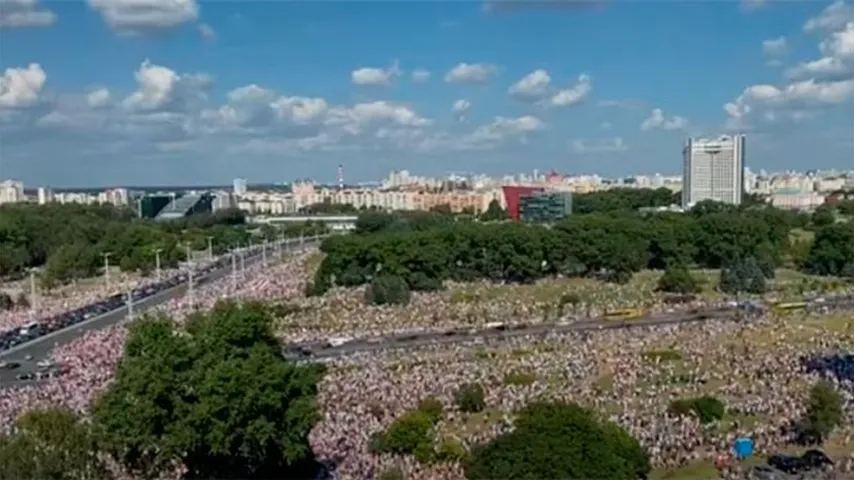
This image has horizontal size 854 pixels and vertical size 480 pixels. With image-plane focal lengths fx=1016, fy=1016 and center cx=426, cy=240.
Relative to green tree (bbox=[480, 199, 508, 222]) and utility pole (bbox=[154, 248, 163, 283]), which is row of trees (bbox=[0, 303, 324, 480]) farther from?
green tree (bbox=[480, 199, 508, 222])

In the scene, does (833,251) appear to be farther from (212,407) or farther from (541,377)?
(212,407)

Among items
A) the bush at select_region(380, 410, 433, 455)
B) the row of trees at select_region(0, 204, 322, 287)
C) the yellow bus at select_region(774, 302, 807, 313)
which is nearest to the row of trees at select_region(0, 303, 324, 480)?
the bush at select_region(380, 410, 433, 455)

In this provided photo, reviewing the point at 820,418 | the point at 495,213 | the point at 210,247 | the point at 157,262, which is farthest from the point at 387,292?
the point at 495,213

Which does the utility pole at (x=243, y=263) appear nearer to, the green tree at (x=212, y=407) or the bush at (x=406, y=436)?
the bush at (x=406, y=436)

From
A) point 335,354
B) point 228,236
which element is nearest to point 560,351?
point 335,354

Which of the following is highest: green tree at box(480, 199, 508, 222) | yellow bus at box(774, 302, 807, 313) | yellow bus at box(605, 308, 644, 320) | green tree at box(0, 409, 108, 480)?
green tree at box(0, 409, 108, 480)

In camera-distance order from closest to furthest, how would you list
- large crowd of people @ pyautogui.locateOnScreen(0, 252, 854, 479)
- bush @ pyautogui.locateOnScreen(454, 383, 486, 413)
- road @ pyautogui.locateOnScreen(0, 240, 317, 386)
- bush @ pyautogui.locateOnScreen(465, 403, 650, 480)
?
bush @ pyautogui.locateOnScreen(465, 403, 650, 480)
large crowd of people @ pyautogui.locateOnScreen(0, 252, 854, 479)
bush @ pyautogui.locateOnScreen(454, 383, 486, 413)
road @ pyautogui.locateOnScreen(0, 240, 317, 386)
